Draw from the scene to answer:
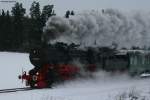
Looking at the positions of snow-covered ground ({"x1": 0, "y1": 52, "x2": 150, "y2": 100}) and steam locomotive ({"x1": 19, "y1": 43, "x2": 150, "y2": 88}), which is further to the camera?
steam locomotive ({"x1": 19, "y1": 43, "x2": 150, "y2": 88})

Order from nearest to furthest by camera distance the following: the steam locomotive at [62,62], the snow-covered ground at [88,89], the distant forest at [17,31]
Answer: the snow-covered ground at [88,89] → the steam locomotive at [62,62] → the distant forest at [17,31]

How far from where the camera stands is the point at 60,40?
2138 centimetres

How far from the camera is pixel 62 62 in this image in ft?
68.6

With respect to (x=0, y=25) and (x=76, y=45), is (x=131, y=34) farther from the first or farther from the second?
(x=0, y=25)

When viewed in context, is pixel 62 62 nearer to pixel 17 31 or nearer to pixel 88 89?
pixel 88 89

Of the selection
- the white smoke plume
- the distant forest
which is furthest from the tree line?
the white smoke plume

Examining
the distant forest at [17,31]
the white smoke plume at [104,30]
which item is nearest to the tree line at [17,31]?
the distant forest at [17,31]

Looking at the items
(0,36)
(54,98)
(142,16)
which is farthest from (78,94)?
(0,36)

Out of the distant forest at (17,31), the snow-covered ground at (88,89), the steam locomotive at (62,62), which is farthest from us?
the distant forest at (17,31)

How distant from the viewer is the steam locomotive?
20359 millimetres

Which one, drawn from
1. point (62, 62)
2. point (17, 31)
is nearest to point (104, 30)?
point (62, 62)

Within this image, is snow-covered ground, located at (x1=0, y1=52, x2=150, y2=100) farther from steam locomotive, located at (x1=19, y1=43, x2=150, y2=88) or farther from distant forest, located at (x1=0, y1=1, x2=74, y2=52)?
distant forest, located at (x1=0, y1=1, x2=74, y2=52)

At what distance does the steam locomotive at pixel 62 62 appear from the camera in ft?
66.8

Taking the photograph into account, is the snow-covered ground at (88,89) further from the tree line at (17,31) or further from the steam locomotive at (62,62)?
the tree line at (17,31)
